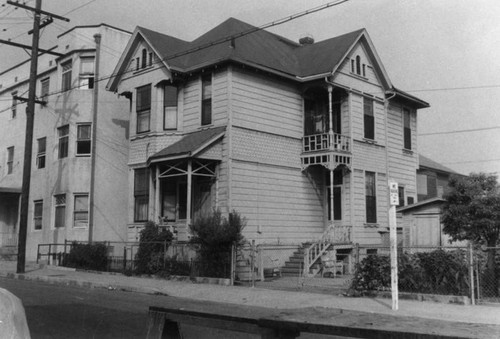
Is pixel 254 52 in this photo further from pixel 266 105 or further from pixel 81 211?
pixel 81 211

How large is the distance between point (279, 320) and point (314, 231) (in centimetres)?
1888

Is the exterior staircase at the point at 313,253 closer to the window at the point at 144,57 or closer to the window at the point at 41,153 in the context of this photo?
the window at the point at 144,57

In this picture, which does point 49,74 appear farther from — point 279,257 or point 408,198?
point 408,198

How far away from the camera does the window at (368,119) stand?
24.6m

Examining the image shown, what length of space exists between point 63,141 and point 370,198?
1577cm

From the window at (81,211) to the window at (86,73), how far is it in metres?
5.65

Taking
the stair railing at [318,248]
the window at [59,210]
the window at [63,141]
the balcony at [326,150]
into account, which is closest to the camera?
the stair railing at [318,248]

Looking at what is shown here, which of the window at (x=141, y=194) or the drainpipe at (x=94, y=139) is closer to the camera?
the window at (x=141, y=194)

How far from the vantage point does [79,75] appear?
2667 centimetres

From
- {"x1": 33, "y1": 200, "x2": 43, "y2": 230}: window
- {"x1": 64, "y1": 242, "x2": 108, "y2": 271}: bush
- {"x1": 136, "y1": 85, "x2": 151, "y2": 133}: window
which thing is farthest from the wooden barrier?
{"x1": 33, "y1": 200, "x2": 43, "y2": 230}: window

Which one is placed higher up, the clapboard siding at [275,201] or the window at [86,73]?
the window at [86,73]

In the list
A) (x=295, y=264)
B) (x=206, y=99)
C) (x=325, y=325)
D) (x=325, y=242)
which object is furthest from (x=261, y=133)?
(x=325, y=325)

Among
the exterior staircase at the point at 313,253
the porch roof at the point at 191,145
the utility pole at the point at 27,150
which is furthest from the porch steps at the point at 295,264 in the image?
the utility pole at the point at 27,150

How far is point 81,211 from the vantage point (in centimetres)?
2567
